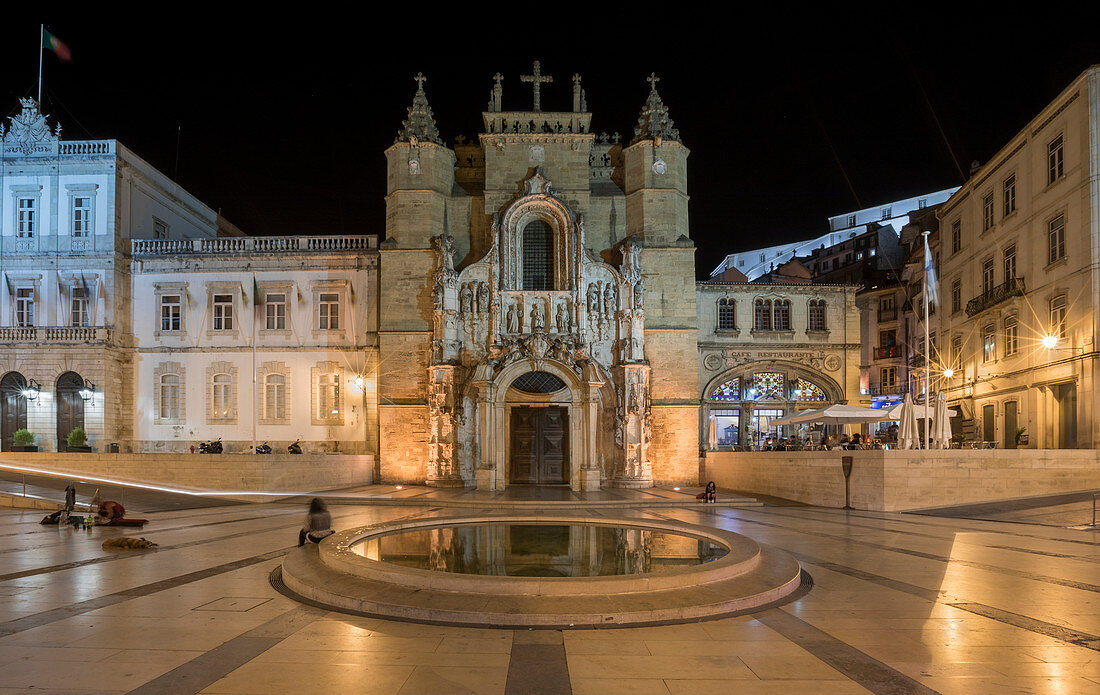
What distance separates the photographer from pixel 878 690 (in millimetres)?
6605

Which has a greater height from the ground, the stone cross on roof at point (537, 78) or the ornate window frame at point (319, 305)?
the stone cross on roof at point (537, 78)

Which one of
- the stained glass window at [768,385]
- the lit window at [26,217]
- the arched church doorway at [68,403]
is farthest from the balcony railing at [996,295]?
the lit window at [26,217]

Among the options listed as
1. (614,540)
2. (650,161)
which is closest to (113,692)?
(614,540)

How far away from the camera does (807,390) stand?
36219mm

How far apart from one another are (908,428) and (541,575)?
17296 mm

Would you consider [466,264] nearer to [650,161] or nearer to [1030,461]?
[650,161]

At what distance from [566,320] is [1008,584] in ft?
71.8

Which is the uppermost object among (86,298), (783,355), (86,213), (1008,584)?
(86,213)

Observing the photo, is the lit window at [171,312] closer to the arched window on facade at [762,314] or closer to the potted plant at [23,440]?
the potted plant at [23,440]

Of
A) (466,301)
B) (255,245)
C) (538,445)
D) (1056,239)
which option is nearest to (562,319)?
(466,301)

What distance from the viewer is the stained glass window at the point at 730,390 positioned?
36.7 meters

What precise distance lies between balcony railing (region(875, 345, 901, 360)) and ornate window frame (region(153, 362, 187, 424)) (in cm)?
4931

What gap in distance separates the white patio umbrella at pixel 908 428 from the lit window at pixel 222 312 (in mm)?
28185


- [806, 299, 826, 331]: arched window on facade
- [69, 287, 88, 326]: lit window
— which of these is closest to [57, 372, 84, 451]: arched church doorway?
[69, 287, 88, 326]: lit window
